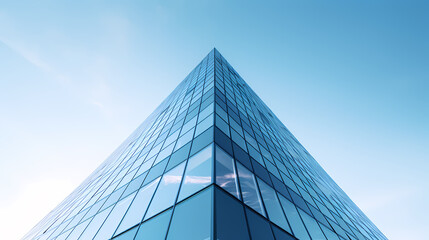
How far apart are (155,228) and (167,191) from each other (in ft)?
4.81

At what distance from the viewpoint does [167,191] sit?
6.96 meters

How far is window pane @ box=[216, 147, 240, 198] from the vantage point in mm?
6004

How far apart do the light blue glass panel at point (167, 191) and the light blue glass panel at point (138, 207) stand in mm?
391

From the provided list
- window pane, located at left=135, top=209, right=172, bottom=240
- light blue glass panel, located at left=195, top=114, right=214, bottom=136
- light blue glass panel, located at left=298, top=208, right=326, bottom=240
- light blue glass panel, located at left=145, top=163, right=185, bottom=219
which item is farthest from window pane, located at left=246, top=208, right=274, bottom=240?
light blue glass panel, located at left=195, top=114, right=214, bottom=136

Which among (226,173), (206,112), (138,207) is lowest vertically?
(138,207)

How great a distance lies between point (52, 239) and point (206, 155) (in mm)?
11637

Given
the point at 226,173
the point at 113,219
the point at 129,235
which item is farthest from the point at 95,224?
the point at 226,173

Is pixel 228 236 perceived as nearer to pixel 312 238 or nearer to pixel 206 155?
pixel 206 155

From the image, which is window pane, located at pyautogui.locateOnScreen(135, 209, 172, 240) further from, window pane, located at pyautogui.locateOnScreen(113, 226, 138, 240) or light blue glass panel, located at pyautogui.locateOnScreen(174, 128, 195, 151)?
light blue glass panel, located at pyautogui.locateOnScreen(174, 128, 195, 151)

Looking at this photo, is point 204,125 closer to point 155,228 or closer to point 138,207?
point 138,207

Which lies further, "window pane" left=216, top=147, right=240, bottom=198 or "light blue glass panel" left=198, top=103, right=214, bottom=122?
"light blue glass panel" left=198, top=103, right=214, bottom=122

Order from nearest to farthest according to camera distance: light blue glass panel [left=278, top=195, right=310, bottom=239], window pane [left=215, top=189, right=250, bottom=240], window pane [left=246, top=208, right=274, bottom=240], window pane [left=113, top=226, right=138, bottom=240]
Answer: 1. window pane [left=215, top=189, right=250, bottom=240]
2. window pane [left=246, top=208, right=274, bottom=240]
3. window pane [left=113, top=226, right=138, bottom=240]
4. light blue glass panel [left=278, top=195, right=310, bottom=239]

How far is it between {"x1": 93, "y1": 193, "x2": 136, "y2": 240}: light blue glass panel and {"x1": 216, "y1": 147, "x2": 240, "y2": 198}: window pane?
441 cm

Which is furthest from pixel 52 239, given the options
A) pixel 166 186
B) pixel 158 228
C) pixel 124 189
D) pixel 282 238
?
pixel 282 238
